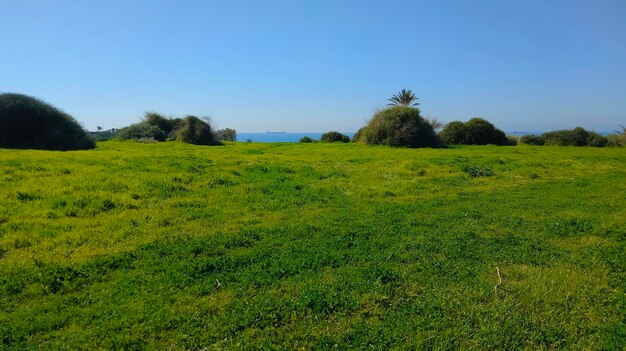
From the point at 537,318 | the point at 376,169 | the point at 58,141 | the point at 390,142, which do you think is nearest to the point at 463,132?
the point at 390,142

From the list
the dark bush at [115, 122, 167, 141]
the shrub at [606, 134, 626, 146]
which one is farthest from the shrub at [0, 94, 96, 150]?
the shrub at [606, 134, 626, 146]

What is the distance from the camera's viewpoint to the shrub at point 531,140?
46188mm

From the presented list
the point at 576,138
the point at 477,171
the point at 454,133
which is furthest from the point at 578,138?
the point at 477,171

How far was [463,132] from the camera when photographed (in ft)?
143

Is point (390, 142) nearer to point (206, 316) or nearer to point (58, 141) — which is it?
point (58, 141)

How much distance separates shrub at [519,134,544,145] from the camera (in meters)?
46.2

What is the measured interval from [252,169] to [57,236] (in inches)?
361

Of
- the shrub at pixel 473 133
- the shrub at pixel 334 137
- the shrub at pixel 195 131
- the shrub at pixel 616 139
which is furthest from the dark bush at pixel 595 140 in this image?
the shrub at pixel 195 131

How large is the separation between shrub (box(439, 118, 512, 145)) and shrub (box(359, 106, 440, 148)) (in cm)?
583

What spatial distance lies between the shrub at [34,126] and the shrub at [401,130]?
82.2 feet

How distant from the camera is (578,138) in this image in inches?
1725

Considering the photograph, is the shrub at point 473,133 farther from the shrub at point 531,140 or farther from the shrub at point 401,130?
the shrub at point 401,130

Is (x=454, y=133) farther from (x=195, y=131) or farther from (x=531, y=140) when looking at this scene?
(x=195, y=131)

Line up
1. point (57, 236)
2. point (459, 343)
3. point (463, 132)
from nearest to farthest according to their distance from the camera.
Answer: point (459, 343), point (57, 236), point (463, 132)
